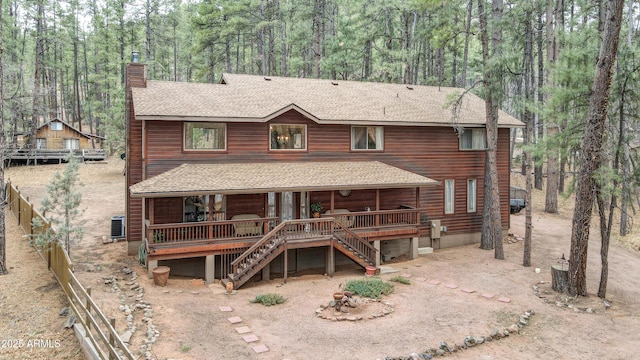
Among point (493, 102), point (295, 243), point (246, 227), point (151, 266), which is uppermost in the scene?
point (493, 102)

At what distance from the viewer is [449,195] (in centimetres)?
2011

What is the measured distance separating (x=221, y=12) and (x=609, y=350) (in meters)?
30.2

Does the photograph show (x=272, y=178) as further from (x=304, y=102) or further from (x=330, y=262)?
(x=304, y=102)

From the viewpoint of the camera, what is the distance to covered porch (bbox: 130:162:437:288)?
13.8 m

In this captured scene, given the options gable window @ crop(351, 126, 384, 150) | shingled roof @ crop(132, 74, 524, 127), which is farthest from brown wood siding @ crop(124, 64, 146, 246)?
gable window @ crop(351, 126, 384, 150)

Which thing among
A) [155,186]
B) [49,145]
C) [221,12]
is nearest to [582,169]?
[155,186]

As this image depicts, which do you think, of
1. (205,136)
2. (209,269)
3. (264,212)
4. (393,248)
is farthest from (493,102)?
(209,269)

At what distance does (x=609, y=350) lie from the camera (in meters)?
9.73

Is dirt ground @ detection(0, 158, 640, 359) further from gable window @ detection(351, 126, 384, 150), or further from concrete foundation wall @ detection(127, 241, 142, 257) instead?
gable window @ detection(351, 126, 384, 150)

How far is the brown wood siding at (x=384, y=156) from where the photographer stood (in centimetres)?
1557

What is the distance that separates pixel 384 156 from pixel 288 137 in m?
4.65

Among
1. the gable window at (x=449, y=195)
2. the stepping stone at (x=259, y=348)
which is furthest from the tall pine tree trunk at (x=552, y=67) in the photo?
the stepping stone at (x=259, y=348)

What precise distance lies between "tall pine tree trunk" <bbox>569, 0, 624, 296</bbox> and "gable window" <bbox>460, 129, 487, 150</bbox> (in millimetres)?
7626

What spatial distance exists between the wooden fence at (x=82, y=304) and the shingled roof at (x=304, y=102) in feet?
17.5
